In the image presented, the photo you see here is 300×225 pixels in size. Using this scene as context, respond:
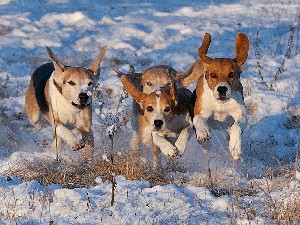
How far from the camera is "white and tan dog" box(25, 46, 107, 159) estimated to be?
672cm

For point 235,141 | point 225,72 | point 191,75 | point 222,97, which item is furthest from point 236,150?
point 191,75

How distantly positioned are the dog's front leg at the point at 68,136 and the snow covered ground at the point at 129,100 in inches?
7.2

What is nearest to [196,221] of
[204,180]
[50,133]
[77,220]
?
[77,220]

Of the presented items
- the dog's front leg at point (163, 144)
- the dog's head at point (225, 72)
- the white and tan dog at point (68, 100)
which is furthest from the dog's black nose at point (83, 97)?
the dog's head at point (225, 72)

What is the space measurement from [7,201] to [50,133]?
3.81m

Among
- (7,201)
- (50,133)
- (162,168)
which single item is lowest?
(50,133)

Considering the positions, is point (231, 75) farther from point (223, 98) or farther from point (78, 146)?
point (78, 146)

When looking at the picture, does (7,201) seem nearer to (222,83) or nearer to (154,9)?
(222,83)

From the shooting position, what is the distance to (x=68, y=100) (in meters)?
6.94

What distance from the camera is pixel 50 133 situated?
8.39 meters

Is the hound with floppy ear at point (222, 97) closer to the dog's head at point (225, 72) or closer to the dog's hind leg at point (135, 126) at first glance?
the dog's head at point (225, 72)

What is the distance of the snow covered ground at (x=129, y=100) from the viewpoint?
176 inches

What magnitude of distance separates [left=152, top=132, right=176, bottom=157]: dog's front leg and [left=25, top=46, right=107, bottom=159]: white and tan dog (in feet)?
2.14

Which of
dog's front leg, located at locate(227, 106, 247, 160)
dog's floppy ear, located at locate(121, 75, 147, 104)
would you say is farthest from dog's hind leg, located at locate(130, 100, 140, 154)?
dog's front leg, located at locate(227, 106, 247, 160)
